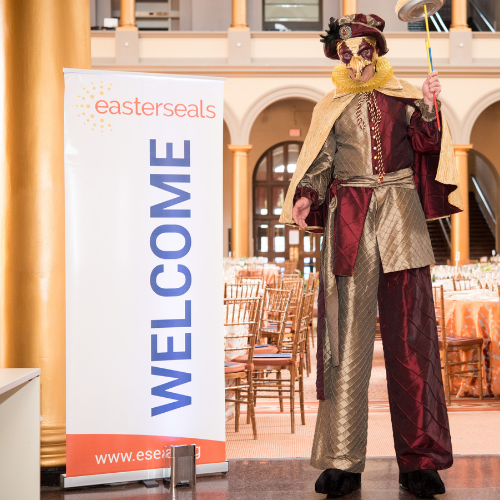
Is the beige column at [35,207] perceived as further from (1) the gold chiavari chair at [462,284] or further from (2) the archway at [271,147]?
(2) the archway at [271,147]

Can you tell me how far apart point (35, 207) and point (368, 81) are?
1435mm

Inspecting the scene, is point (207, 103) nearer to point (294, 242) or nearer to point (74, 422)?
point (74, 422)

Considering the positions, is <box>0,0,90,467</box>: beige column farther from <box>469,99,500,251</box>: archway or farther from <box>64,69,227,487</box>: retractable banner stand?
<box>469,99,500,251</box>: archway

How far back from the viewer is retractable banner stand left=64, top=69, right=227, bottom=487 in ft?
8.34

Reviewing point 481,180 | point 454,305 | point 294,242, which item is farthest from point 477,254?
point 454,305

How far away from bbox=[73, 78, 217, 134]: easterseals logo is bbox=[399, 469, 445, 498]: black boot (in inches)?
64.2

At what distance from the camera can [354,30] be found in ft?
8.18

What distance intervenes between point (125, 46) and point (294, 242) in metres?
5.61

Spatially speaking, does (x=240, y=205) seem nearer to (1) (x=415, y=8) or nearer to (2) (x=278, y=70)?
(2) (x=278, y=70)

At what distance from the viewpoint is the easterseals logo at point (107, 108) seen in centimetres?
255

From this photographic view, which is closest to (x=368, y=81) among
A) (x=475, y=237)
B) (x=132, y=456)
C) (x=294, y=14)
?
(x=132, y=456)

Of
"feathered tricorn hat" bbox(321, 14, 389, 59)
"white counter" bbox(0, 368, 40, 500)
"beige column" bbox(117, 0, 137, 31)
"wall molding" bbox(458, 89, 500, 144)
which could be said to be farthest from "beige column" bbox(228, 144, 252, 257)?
"white counter" bbox(0, 368, 40, 500)

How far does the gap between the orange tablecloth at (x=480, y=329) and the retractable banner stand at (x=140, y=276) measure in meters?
2.94

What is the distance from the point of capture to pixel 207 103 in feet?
8.79
